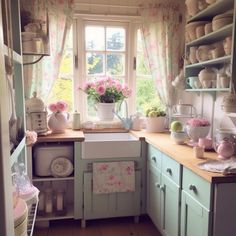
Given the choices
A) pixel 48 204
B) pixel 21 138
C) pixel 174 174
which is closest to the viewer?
pixel 21 138

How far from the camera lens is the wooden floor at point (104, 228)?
7.61 feet

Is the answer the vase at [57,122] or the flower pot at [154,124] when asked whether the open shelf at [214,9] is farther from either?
the vase at [57,122]

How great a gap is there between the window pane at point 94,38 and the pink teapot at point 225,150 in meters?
1.67

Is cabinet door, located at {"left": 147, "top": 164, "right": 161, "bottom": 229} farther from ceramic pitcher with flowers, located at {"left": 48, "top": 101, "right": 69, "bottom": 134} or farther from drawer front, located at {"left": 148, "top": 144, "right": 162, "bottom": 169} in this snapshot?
ceramic pitcher with flowers, located at {"left": 48, "top": 101, "right": 69, "bottom": 134}

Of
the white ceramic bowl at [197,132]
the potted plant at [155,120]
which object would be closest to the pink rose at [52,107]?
the potted plant at [155,120]

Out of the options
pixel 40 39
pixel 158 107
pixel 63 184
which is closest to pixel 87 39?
pixel 40 39

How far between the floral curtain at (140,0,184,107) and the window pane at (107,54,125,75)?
0.97 ft

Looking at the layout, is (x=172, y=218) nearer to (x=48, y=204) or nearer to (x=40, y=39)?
(x=48, y=204)

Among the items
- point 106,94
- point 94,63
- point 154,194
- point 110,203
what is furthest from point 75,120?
point 154,194

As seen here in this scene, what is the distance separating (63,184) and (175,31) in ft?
6.35

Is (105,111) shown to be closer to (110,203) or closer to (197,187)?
(110,203)

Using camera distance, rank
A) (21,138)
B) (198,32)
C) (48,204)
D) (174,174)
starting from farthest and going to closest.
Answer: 1. (48,204)
2. (198,32)
3. (174,174)
4. (21,138)

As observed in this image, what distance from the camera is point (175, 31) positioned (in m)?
2.74

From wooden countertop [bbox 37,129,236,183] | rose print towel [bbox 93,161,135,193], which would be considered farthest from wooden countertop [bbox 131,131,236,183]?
rose print towel [bbox 93,161,135,193]
